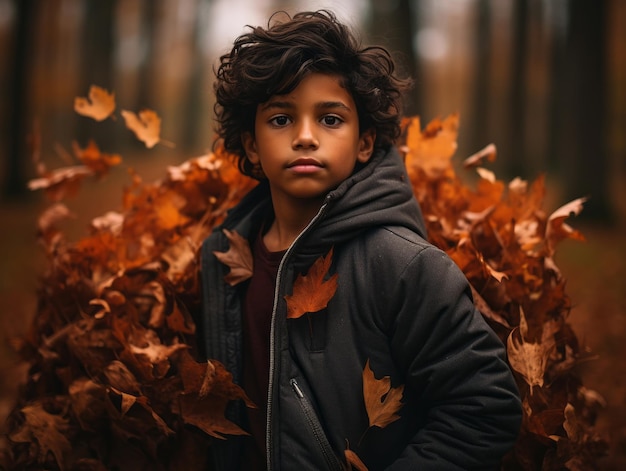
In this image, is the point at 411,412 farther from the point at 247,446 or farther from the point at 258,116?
the point at 258,116

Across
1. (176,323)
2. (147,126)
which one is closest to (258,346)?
(176,323)

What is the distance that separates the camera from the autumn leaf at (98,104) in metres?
2.36

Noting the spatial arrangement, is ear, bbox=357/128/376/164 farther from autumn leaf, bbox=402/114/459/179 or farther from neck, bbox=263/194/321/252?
autumn leaf, bbox=402/114/459/179

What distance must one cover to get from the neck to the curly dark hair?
0.34m

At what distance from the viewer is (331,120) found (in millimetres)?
1865

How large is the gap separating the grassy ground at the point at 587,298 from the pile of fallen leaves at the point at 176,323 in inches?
9.9

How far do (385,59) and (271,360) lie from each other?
117 cm

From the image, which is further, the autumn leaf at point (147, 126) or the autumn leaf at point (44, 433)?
the autumn leaf at point (147, 126)

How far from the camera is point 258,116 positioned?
197 centimetres

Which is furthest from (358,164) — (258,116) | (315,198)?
(258,116)

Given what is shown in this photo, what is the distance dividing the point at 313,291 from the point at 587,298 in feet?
19.1

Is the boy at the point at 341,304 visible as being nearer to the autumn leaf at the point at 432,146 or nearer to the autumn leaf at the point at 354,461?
the autumn leaf at the point at 354,461

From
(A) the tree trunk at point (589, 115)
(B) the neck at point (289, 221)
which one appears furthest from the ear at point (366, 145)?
(A) the tree trunk at point (589, 115)

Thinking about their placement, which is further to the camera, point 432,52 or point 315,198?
point 432,52
